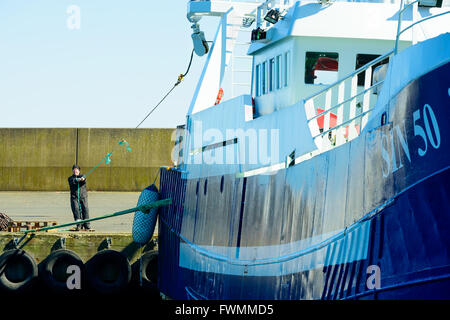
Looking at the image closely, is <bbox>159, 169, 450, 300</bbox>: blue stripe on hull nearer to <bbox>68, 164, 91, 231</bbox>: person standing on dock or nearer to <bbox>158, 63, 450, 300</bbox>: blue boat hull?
<bbox>158, 63, 450, 300</bbox>: blue boat hull

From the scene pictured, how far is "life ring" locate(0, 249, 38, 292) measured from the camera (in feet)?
50.7

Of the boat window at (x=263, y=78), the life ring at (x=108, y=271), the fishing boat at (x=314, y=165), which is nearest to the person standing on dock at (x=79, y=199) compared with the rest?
the life ring at (x=108, y=271)

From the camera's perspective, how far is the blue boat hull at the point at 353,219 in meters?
5.17

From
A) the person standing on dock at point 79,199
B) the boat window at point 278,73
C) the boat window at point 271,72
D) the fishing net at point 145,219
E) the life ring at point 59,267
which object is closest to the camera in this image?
the boat window at point 278,73

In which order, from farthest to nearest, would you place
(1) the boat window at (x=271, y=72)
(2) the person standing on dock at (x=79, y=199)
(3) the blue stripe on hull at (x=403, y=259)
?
(2) the person standing on dock at (x=79, y=199) → (1) the boat window at (x=271, y=72) → (3) the blue stripe on hull at (x=403, y=259)

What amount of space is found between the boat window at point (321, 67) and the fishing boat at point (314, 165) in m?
0.01

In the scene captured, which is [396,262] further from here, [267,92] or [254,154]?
[267,92]

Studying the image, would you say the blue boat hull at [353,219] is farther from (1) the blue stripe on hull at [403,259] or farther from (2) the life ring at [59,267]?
(2) the life ring at [59,267]

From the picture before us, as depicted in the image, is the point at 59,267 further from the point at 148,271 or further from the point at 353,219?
the point at 353,219

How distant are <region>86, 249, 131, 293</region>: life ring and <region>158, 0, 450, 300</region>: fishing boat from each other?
168cm

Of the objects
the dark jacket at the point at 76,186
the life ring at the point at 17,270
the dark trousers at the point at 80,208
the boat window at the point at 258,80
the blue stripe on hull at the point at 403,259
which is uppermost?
the boat window at the point at 258,80

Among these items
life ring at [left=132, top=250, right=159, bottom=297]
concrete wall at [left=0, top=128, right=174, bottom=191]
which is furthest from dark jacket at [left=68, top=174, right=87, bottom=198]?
concrete wall at [left=0, top=128, right=174, bottom=191]

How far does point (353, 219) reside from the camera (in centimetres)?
625
